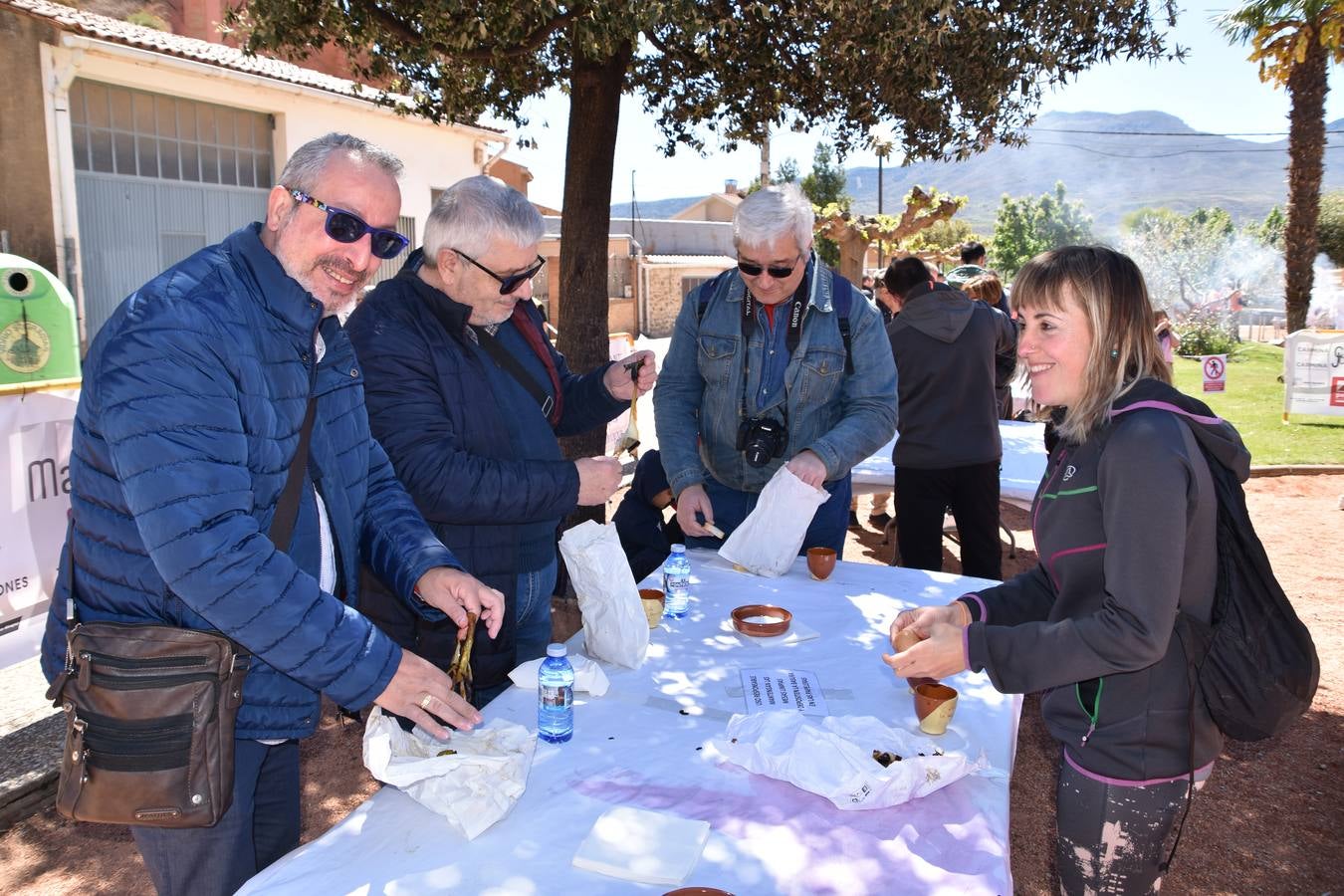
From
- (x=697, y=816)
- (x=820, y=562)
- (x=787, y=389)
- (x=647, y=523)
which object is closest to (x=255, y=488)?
(x=697, y=816)

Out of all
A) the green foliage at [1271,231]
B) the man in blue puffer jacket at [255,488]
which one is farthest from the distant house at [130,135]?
the green foliage at [1271,231]

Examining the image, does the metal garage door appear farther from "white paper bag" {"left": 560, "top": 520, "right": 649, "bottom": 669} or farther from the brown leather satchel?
the brown leather satchel

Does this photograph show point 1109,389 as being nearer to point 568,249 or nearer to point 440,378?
point 440,378

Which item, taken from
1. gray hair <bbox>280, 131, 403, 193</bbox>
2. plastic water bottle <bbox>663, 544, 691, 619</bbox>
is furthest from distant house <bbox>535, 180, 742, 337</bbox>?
gray hair <bbox>280, 131, 403, 193</bbox>

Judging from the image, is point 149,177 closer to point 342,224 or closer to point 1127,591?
point 342,224

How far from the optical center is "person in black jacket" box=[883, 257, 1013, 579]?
15.2ft

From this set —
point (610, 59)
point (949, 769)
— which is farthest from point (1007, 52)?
point (949, 769)

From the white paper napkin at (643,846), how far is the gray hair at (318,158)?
1.23 metres

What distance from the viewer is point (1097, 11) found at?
4.75m

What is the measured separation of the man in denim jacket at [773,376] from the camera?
9.82 ft

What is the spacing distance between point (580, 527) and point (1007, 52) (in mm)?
3909

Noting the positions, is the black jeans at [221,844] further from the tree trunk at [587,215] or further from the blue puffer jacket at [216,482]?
the tree trunk at [587,215]

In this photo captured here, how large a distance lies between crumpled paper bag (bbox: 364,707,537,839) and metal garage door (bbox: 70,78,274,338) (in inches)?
510

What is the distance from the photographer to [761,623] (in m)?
2.40
